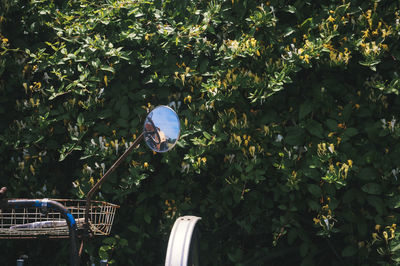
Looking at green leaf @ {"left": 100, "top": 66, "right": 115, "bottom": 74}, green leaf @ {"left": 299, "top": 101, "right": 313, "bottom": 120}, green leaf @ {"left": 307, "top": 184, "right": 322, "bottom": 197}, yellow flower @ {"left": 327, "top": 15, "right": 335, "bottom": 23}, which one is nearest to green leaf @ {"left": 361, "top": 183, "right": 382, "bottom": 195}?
green leaf @ {"left": 307, "top": 184, "right": 322, "bottom": 197}

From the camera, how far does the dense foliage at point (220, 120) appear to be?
Result: 9.58ft

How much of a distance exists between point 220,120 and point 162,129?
1.04 meters

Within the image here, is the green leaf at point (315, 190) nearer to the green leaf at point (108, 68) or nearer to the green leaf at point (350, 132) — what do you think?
the green leaf at point (350, 132)

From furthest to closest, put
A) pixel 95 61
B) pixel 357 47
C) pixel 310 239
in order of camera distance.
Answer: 1. pixel 95 61
2. pixel 310 239
3. pixel 357 47

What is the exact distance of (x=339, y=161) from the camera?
115 inches

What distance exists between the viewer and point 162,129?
2.10m

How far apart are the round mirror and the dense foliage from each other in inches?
37.0

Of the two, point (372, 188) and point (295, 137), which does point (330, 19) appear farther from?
point (372, 188)

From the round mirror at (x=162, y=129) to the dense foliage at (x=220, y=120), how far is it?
941 millimetres

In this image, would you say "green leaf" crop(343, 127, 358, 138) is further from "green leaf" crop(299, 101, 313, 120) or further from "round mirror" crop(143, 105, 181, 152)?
"round mirror" crop(143, 105, 181, 152)

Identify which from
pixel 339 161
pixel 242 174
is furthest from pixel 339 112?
pixel 242 174

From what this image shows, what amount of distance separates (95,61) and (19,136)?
76 centimetres

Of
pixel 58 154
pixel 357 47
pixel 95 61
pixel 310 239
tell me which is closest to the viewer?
pixel 357 47

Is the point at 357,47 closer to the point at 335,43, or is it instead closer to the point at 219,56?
the point at 335,43
